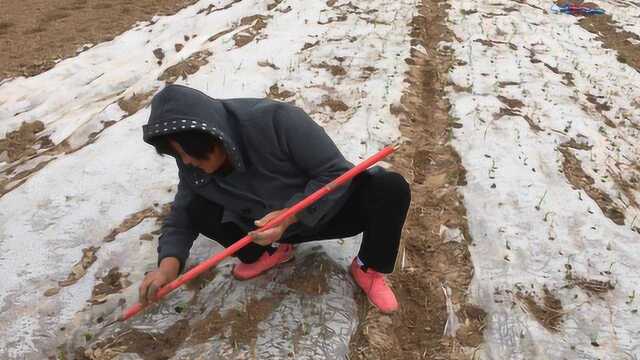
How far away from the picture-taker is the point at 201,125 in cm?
259

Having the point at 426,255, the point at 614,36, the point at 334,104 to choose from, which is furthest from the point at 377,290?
the point at 614,36

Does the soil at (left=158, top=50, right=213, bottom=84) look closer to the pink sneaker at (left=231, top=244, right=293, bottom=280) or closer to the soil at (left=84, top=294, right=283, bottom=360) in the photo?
the pink sneaker at (left=231, top=244, right=293, bottom=280)

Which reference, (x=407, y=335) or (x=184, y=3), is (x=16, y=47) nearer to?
(x=184, y=3)

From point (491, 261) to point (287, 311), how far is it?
5.75 ft

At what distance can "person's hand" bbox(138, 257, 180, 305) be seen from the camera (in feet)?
10.0

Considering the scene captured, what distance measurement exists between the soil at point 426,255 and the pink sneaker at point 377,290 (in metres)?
0.06

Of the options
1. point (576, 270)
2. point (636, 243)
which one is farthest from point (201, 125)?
point (636, 243)

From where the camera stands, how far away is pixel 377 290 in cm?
363

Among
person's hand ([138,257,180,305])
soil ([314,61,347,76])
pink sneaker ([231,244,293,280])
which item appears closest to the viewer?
person's hand ([138,257,180,305])

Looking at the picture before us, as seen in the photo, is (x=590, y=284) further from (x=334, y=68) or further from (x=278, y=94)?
(x=334, y=68)

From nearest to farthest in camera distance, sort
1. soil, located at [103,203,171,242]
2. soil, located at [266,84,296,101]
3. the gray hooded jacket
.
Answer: the gray hooded jacket < soil, located at [103,203,171,242] < soil, located at [266,84,296,101]

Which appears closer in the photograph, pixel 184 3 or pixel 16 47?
pixel 16 47

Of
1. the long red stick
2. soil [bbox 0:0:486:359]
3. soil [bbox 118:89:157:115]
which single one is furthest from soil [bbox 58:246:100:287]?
soil [bbox 118:89:157:115]

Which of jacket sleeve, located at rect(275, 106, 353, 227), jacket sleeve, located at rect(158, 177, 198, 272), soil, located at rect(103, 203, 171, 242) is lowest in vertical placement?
soil, located at rect(103, 203, 171, 242)
